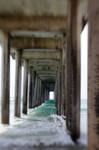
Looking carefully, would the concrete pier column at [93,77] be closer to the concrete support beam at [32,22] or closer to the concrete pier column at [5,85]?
the concrete support beam at [32,22]

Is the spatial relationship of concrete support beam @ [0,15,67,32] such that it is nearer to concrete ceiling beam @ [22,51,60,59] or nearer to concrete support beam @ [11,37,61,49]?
concrete support beam @ [11,37,61,49]

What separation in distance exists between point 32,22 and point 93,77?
6640 mm

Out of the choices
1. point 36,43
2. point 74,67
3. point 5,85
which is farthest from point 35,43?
point 74,67

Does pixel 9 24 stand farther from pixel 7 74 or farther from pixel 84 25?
pixel 84 25

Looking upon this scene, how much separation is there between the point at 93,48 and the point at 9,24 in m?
6.85

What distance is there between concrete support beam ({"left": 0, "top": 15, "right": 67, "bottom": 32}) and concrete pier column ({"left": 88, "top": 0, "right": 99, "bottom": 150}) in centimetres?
606

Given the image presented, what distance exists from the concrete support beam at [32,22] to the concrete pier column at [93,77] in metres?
6.06

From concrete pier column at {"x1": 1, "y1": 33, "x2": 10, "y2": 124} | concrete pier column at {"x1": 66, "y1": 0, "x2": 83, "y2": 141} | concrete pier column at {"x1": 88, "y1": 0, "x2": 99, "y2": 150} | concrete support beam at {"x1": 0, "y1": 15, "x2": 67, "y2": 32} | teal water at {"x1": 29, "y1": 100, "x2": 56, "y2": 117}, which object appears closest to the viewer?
concrete pier column at {"x1": 88, "y1": 0, "x2": 99, "y2": 150}

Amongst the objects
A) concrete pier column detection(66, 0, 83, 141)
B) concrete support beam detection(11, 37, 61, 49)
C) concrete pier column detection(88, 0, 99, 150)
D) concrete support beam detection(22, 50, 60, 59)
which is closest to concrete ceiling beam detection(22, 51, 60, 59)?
concrete support beam detection(22, 50, 60, 59)

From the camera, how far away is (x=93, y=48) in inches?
111

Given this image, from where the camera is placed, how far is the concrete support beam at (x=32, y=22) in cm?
878

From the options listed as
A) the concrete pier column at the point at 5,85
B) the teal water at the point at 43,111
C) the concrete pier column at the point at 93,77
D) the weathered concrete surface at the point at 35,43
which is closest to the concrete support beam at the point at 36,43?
the weathered concrete surface at the point at 35,43

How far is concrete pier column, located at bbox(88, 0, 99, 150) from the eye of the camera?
2693 millimetres

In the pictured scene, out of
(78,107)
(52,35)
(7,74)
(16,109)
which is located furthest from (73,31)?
(16,109)
